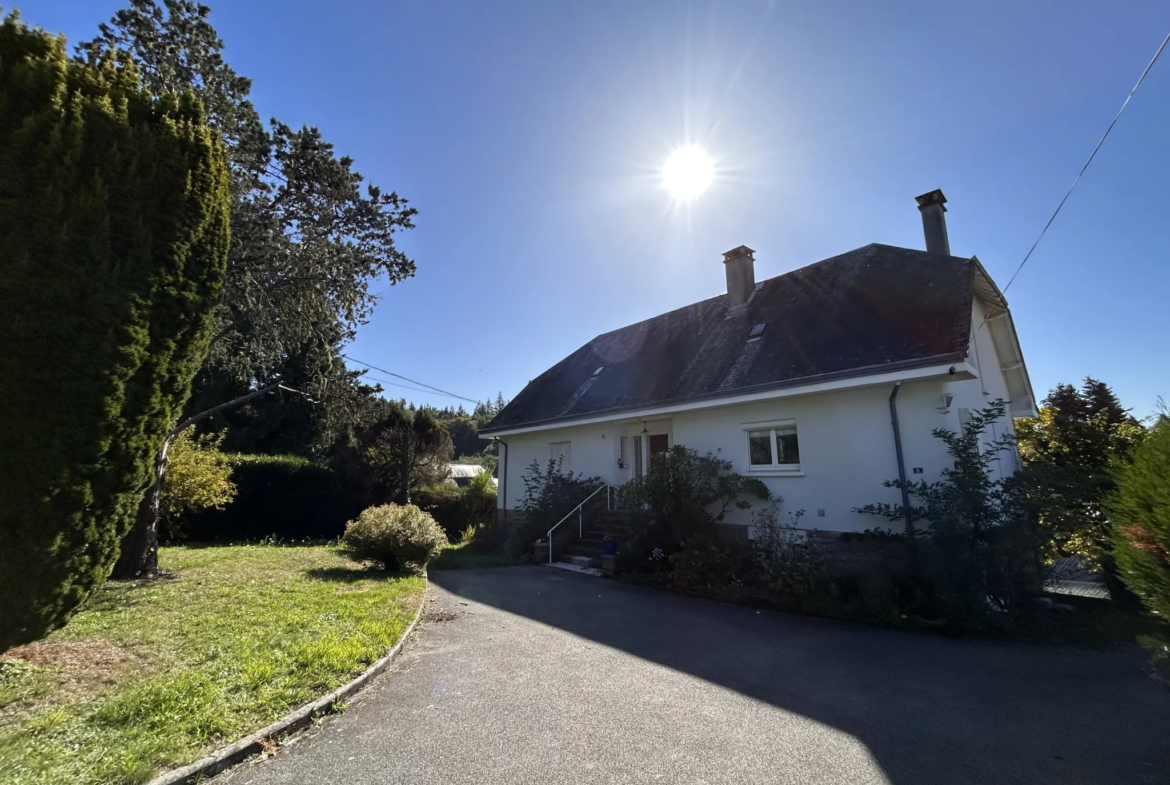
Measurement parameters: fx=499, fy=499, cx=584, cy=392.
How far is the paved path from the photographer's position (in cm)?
317

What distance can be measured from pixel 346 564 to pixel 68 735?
24.7 feet

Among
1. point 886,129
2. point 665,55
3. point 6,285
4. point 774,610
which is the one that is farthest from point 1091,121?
point 6,285

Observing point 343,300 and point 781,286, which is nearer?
point 343,300

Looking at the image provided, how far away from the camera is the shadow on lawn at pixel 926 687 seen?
3.40 meters

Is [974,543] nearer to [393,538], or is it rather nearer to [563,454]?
[393,538]

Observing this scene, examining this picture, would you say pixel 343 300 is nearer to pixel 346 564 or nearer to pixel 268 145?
pixel 268 145

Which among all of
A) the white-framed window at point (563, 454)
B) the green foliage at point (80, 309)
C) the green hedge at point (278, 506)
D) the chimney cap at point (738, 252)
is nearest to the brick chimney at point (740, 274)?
the chimney cap at point (738, 252)

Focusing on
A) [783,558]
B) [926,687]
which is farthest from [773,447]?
[926,687]

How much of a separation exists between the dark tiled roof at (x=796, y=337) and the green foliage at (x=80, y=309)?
9.35m

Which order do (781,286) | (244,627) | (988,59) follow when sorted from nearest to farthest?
1. (244,627)
2. (988,59)
3. (781,286)

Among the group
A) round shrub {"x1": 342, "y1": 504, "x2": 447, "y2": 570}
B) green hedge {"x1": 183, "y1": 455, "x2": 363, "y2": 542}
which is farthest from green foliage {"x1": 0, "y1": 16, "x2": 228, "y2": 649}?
green hedge {"x1": 183, "y1": 455, "x2": 363, "y2": 542}

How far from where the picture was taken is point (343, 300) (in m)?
10.0

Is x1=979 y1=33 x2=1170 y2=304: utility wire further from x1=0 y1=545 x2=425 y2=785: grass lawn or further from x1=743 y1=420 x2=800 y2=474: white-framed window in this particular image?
x1=0 y1=545 x2=425 y2=785: grass lawn

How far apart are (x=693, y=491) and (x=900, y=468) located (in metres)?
3.63
